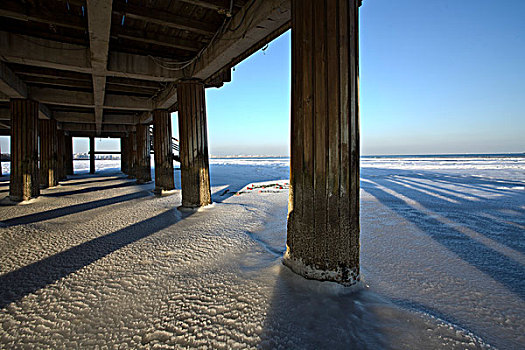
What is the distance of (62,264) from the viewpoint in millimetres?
3178

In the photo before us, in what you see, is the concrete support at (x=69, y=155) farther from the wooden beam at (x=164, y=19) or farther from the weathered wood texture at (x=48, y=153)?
the wooden beam at (x=164, y=19)

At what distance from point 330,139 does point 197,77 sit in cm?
503

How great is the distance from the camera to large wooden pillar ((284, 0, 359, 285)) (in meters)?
2.56

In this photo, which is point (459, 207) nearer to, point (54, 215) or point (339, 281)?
point (339, 281)

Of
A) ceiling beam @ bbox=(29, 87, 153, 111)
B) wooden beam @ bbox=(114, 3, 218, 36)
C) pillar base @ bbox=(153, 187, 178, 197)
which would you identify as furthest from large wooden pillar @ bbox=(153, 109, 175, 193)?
wooden beam @ bbox=(114, 3, 218, 36)

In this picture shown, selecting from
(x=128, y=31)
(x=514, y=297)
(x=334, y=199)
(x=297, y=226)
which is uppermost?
(x=128, y=31)

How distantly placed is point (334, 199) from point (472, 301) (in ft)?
5.30

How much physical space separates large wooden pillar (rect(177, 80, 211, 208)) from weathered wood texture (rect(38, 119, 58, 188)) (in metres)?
9.03

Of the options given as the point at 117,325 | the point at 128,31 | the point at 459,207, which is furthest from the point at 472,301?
the point at 128,31

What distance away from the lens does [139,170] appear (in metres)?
12.5

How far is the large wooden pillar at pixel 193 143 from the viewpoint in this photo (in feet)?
20.5

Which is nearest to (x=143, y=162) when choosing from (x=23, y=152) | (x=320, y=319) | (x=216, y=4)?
(x=23, y=152)

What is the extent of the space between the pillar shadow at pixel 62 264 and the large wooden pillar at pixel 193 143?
63.6 inches

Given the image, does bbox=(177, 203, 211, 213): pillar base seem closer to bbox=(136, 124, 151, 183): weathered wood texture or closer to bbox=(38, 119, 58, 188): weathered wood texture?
bbox=(136, 124, 151, 183): weathered wood texture
